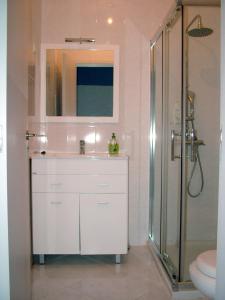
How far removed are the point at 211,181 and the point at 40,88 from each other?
1.83 metres

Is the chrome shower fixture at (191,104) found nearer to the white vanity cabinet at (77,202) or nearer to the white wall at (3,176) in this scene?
the white vanity cabinet at (77,202)

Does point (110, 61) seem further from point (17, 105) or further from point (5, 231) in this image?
point (5, 231)

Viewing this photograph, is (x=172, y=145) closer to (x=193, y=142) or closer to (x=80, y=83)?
(x=193, y=142)

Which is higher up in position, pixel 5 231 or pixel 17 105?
pixel 17 105

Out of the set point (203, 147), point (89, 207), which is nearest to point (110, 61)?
point (203, 147)

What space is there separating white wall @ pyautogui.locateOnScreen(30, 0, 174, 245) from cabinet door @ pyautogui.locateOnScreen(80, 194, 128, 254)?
473 mm

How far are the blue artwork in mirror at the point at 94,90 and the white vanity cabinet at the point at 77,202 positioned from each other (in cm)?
61

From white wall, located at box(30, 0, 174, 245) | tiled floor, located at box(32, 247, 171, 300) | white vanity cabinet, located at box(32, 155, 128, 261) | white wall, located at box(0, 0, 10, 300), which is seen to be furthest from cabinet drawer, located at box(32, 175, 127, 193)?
white wall, located at box(0, 0, 10, 300)

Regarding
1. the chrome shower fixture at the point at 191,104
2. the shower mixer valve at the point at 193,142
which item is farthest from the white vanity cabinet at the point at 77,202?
the chrome shower fixture at the point at 191,104

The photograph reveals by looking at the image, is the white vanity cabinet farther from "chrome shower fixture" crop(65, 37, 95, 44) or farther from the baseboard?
"chrome shower fixture" crop(65, 37, 95, 44)

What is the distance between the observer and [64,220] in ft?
7.34

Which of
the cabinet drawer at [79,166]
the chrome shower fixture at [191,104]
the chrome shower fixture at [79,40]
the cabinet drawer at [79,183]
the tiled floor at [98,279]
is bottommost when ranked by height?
the tiled floor at [98,279]

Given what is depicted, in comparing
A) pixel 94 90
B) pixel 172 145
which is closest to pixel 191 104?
pixel 172 145

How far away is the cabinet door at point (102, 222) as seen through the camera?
7.35ft
